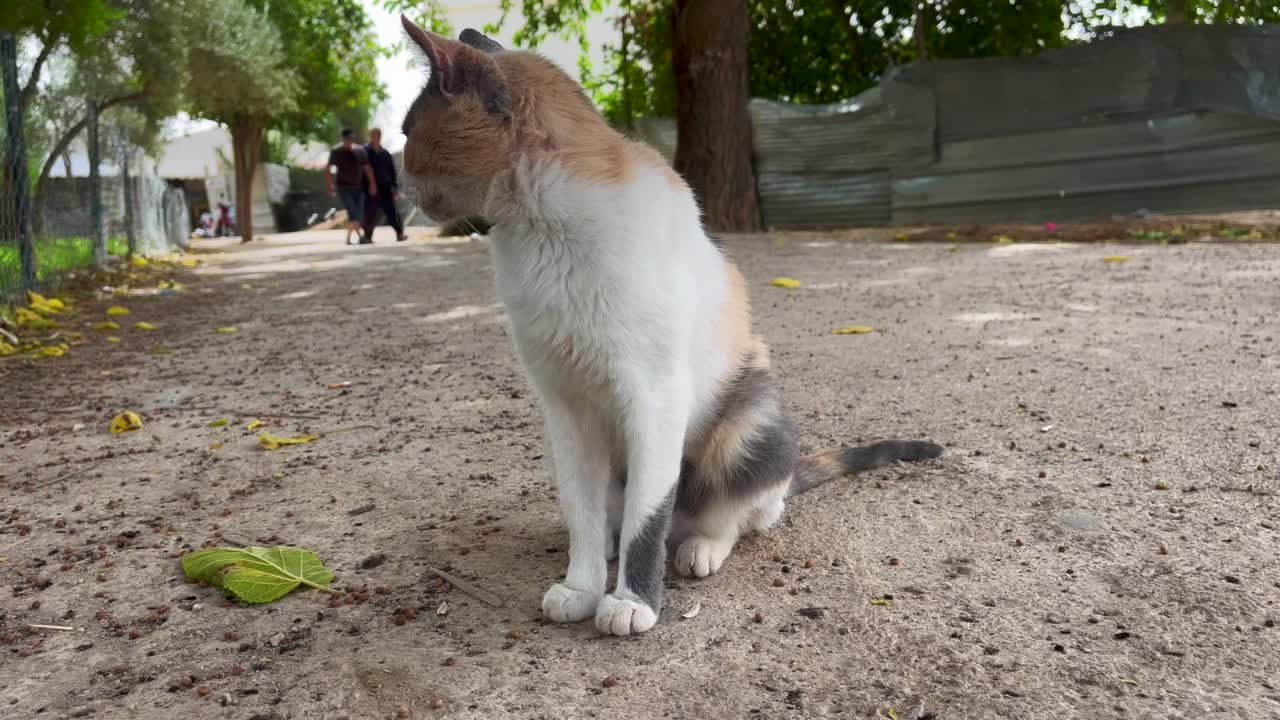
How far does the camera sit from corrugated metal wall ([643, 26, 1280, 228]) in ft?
36.8

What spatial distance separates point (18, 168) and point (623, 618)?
24.6 feet

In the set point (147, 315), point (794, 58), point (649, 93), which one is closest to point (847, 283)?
point (147, 315)

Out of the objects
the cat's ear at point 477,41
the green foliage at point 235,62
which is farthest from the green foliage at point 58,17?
the green foliage at point 235,62

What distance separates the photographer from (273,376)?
5582mm

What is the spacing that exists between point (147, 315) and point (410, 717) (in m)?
7.49

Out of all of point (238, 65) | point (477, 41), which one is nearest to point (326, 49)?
point (238, 65)

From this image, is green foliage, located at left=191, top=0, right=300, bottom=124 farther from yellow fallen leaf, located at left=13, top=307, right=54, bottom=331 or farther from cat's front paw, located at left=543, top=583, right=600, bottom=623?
cat's front paw, located at left=543, top=583, right=600, bottom=623

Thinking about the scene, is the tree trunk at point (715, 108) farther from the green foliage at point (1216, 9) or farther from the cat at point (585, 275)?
the cat at point (585, 275)

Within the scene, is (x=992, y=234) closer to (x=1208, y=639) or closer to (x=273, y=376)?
(x=273, y=376)

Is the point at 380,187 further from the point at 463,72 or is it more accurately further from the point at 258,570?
the point at 463,72

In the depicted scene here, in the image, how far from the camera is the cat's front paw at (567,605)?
7.87 feet

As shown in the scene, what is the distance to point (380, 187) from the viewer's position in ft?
A: 54.5

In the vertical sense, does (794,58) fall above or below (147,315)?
above

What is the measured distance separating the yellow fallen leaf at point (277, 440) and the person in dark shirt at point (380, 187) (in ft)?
40.5
